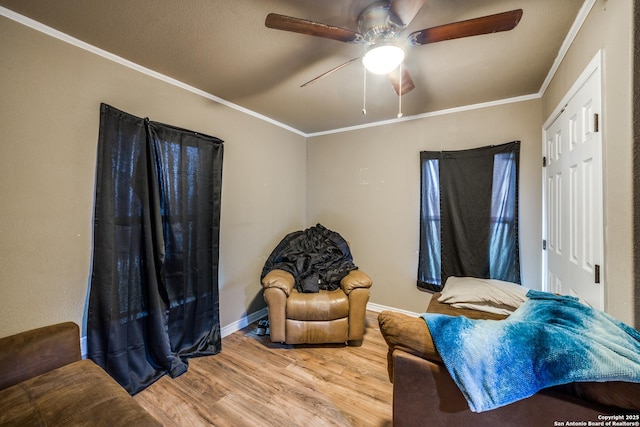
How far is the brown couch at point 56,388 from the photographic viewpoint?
991 mm

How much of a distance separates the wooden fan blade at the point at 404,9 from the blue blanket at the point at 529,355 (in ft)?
4.58

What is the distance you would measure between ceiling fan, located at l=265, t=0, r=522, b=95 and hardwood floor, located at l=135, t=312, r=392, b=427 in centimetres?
217

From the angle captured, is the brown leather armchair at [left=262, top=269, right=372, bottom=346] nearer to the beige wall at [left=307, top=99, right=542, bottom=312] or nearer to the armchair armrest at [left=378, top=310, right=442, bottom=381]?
the beige wall at [left=307, top=99, right=542, bottom=312]

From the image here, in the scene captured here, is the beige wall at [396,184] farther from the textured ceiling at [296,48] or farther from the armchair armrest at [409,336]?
the armchair armrest at [409,336]

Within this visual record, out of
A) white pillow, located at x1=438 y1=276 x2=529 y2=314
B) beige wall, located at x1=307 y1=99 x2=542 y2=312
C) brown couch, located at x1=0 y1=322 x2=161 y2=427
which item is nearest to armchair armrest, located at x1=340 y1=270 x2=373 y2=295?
white pillow, located at x1=438 y1=276 x2=529 y2=314

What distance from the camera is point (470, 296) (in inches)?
77.8

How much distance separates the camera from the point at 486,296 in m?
1.95

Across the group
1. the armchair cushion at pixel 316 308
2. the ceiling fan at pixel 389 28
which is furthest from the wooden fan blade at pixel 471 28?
the armchair cushion at pixel 316 308

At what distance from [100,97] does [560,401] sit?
289cm

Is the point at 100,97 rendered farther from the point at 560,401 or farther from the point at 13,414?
the point at 560,401

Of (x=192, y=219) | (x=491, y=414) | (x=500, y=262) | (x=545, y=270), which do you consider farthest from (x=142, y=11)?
(x=545, y=270)

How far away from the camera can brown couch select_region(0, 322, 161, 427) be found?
991 mm

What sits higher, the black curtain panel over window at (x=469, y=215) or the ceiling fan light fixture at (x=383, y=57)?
the ceiling fan light fixture at (x=383, y=57)

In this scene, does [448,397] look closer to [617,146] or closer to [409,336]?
[409,336]
